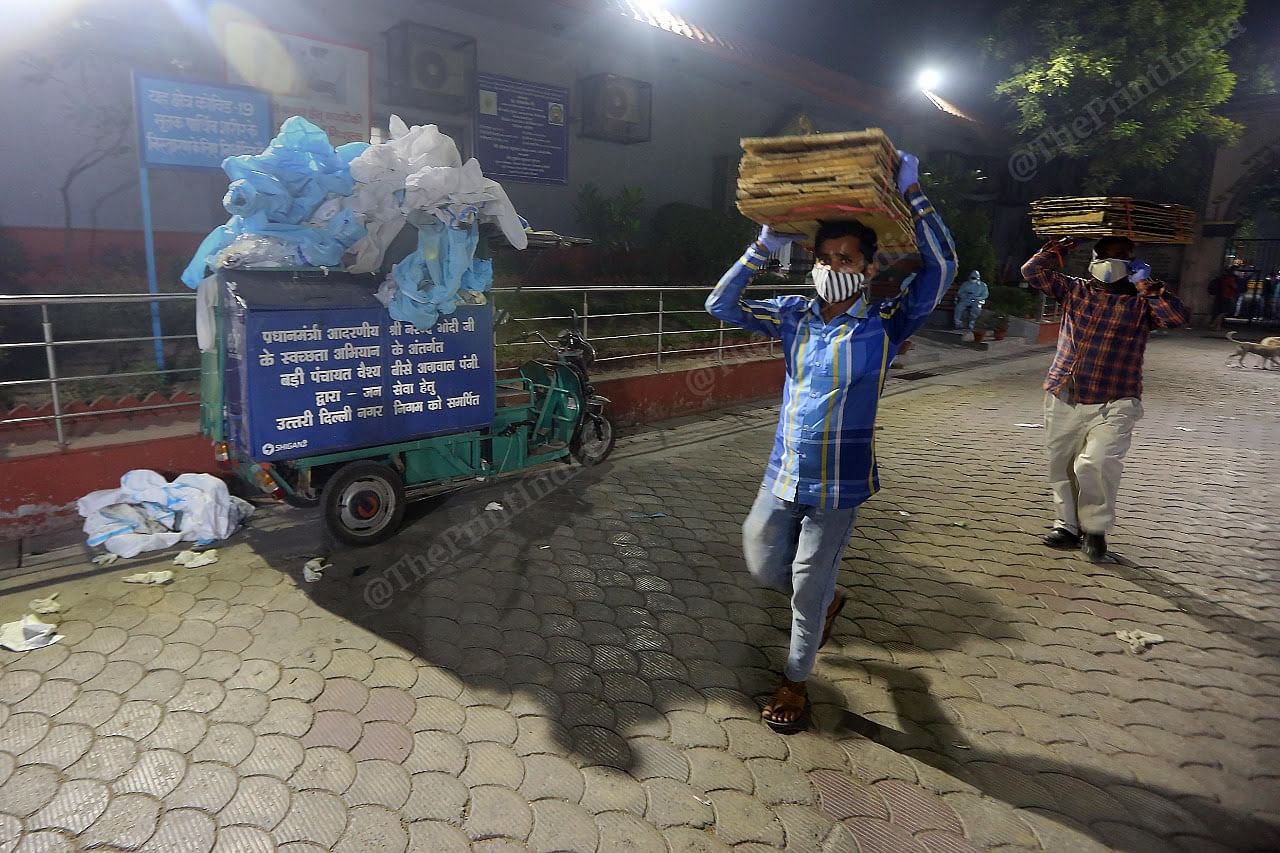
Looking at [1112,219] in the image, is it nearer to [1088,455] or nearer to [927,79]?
[1088,455]

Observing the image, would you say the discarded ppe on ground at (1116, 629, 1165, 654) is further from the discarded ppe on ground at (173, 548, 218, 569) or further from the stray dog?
the stray dog

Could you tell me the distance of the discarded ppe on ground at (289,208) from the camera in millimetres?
3938

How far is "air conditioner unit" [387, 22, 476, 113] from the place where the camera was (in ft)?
30.5

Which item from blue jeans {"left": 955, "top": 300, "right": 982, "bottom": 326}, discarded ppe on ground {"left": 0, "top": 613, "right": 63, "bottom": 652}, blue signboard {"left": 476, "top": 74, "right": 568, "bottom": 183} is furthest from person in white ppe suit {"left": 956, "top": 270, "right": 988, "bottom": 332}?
discarded ppe on ground {"left": 0, "top": 613, "right": 63, "bottom": 652}

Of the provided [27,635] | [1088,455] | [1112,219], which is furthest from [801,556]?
[27,635]

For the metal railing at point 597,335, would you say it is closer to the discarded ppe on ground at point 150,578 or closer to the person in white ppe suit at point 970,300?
the discarded ppe on ground at point 150,578

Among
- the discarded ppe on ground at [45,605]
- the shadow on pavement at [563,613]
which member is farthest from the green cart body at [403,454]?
the discarded ppe on ground at [45,605]

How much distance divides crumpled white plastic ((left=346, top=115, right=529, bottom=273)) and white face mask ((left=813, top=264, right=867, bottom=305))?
8.22 ft

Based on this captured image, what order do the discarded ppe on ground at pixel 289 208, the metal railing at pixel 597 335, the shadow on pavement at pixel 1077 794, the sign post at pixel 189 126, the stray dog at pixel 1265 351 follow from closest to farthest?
1. the shadow on pavement at pixel 1077 794
2. the discarded ppe on ground at pixel 289 208
3. the metal railing at pixel 597 335
4. the sign post at pixel 189 126
5. the stray dog at pixel 1265 351

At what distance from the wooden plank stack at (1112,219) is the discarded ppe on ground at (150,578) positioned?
218 inches

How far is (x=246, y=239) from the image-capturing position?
159 inches

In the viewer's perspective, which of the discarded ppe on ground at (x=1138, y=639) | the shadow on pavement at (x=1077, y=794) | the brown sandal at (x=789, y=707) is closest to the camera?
the shadow on pavement at (x=1077, y=794)

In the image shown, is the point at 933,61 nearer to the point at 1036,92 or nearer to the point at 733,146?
the point at 1036,92

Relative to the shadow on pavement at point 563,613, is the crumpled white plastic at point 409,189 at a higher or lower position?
higher
